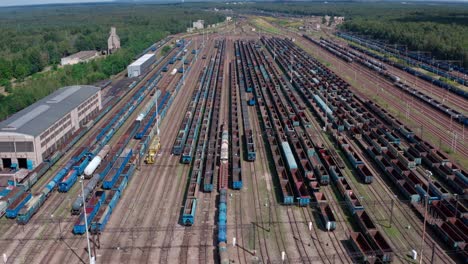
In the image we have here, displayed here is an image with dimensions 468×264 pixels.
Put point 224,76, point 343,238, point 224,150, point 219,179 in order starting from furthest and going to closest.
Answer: point 224,76 < point 224,150 < point 219,179 < point 343,238

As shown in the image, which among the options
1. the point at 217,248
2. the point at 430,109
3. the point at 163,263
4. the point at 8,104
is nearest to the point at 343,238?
the point at 217,248

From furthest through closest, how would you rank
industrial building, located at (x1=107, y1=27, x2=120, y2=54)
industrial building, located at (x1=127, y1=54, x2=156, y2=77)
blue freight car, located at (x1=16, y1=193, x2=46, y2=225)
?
1. industrial building, located at (x1=107, y1=27, x2=120, y2=54)
2. industrial building, located at (x1=127, y1=54, x2=156, y2=77)
3. blue freight car, located at (x1=16, y1=193, x2=46, y2=225)

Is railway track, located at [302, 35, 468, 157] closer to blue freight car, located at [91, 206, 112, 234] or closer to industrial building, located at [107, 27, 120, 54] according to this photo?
blue freight car, located at [91, 206, 112, 234]

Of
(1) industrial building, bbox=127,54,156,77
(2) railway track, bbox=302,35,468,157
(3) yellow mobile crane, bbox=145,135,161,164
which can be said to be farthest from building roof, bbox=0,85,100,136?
(2) railway track, bbox=302,35,468,157

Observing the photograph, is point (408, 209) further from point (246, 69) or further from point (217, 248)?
point (246, 69)

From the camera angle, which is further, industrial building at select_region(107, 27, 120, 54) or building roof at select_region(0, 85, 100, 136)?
industrial building at select_region(107, 27, 120, 54)

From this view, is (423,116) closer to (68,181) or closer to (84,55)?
(68,181)

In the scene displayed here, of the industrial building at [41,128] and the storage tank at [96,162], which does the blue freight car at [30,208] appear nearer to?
the storage tank at [96,162]
